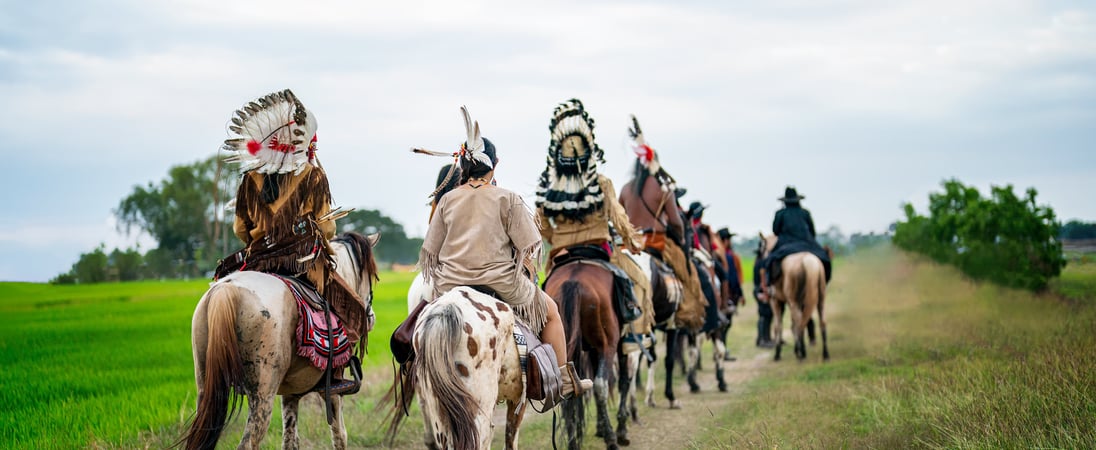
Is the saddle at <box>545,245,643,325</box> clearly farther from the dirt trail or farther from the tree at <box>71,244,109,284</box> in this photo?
the tree at <box>71,244,109,284</box>

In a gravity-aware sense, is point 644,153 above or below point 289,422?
above

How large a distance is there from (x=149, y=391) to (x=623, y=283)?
4.84 meters

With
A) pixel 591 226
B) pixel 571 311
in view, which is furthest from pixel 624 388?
pixel 591 226

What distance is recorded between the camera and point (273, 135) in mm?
5391

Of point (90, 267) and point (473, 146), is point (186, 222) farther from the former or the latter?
point (473, 146)

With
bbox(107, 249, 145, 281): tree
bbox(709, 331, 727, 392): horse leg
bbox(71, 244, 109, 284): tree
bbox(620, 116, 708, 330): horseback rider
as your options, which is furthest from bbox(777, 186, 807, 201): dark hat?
bbox(107, 249, 145, 281): tree

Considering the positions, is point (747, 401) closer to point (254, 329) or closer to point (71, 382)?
point (254, 329)

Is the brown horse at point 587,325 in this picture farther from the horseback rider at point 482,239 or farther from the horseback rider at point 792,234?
the horseback rider at point 792,234

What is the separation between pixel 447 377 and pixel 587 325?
268 centimetres

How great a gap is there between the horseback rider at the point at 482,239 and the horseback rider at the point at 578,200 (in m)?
2.15

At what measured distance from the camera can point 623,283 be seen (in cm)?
690

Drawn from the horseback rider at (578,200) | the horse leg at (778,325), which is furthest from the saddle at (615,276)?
the horse leg at (778,325)

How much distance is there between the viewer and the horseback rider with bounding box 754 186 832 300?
487 inches

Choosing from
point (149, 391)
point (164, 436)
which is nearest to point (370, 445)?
point (164, 436)
